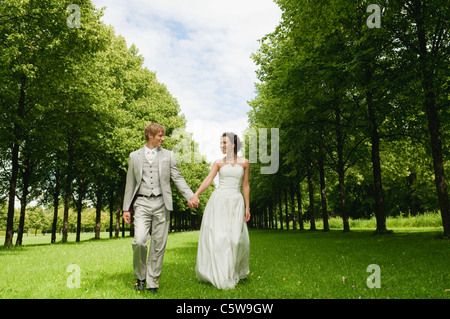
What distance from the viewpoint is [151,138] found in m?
5.89

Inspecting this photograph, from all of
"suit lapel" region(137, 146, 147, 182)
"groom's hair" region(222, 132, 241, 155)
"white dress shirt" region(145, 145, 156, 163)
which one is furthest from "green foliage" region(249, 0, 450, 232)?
"suit lapel" region(137, 146, 147, 182)

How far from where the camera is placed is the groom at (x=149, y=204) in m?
5.64

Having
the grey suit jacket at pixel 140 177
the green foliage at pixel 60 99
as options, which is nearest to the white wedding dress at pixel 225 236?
the grey suit jacket at pixel 140 177

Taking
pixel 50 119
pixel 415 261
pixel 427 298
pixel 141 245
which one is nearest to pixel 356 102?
pixel 415 261

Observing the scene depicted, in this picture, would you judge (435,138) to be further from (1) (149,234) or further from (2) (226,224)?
(1) (149,234)

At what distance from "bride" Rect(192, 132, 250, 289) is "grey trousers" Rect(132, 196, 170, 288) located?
0.82 meters

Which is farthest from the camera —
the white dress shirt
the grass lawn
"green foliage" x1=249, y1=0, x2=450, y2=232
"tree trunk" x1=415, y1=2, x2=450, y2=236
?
"tree trunk" x1=415, y1=2, x2=450, y2=236

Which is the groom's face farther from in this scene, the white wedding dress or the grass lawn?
the grass lawn

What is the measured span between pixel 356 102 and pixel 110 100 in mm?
14481

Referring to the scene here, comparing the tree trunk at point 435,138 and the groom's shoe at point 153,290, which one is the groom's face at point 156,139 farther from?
the tree trunk at point 435,138

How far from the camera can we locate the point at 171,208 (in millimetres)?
5676

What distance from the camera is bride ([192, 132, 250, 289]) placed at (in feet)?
20.2
